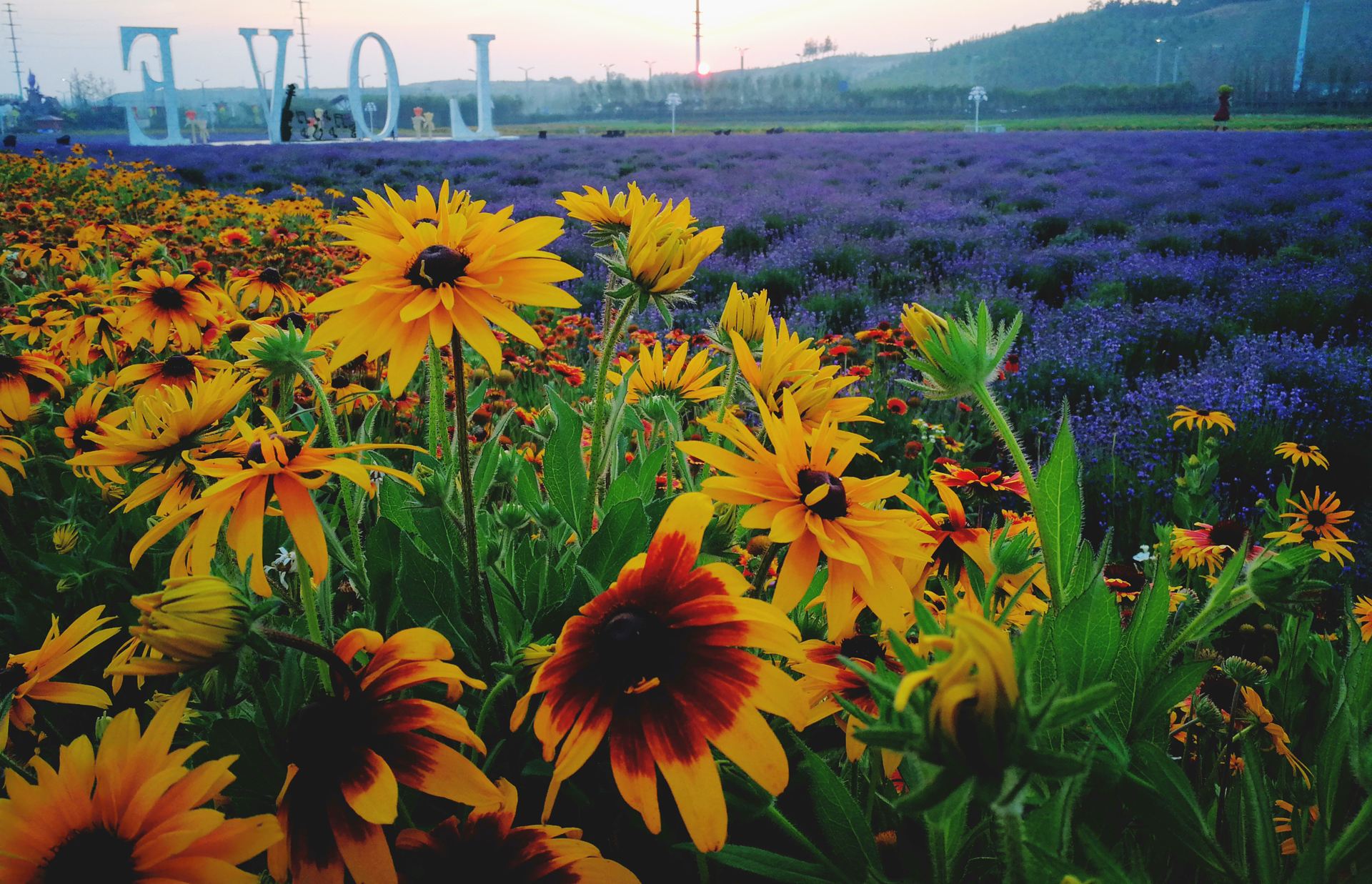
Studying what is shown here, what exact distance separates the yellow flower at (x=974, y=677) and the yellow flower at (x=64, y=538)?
1866mm

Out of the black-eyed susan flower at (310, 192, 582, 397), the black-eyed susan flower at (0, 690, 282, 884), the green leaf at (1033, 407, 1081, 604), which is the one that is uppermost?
the black-eyed susan flower at (310, 192, 582, 397)

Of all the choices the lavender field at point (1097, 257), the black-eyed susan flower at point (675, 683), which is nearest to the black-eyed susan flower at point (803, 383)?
the black-eyed susan flower at point (675, 683)

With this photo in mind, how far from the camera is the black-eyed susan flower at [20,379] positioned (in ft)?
5.00

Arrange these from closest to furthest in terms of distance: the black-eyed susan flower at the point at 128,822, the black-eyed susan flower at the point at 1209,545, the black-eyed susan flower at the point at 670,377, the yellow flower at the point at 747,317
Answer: the black-eyed susan flower at the point at 128,822, the yellow flower at the point at 747,317, the black-eyed susan flower at the point at 670,377, the black-eyed susan flower at the point at 1209,545

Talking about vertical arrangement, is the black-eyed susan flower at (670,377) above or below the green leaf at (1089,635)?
above

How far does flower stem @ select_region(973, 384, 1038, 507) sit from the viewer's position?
0.66 metres

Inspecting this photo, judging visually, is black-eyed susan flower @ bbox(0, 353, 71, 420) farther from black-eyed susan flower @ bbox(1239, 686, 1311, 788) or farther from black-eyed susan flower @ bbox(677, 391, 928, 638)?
black-eyed susan flower @ bbox(1239, 686, 1311, 788)

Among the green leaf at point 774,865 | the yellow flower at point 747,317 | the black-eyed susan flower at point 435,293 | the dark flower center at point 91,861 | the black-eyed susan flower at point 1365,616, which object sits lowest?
the black-eyed susan flower at point 1365,616

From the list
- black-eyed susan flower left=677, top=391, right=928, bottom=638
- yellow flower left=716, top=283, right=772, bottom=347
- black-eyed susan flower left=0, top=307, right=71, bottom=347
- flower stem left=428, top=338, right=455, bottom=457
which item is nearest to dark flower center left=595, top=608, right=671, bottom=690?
black-eyed susan flower left=677, top=391, right=928, bottom=638

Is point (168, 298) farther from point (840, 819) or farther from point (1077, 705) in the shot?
point (1077, 705)

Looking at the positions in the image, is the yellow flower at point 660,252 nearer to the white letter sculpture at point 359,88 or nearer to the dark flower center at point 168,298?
the dark flower center at point 168,298

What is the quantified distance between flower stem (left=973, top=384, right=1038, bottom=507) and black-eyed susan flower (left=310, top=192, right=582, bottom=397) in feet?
1.38

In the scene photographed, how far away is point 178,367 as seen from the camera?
4.54ft

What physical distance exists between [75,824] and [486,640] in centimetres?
37
